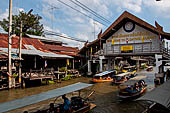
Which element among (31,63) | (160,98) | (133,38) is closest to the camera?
(160,98)

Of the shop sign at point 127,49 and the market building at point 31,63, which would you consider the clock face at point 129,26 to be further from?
the market building at point 31,63

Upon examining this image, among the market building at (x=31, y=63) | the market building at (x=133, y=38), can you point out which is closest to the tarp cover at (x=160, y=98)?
the market building at (x=133, y=38)

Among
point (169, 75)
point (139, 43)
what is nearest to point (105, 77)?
point (139, 43)

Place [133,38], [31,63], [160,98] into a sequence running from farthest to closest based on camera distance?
[31,63] < [133,38] < [160,98]

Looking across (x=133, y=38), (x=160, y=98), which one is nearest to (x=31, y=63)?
(x=133, y=38)

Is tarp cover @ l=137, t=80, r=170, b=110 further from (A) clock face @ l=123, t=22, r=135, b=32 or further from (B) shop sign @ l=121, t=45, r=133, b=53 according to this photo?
(A) clock face @ l=123, t=22, r=135, b=32

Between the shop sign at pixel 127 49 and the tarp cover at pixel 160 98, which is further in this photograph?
the shop sign at pixel 127 49

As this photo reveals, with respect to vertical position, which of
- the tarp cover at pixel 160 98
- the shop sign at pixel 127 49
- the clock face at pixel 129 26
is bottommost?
the tarp cover at pixel 160 98

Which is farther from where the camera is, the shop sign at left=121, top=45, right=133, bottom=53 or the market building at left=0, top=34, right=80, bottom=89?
the shop sign at left=121, top=45, right=133, bottom=53

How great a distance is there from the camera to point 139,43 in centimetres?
2005

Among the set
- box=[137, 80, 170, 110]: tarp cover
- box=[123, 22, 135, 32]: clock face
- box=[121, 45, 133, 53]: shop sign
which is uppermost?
box=[123, 22, 135, 32]: clock face

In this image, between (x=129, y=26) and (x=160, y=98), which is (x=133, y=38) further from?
(x=160, y=98)

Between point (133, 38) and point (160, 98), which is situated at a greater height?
point (133, 38)

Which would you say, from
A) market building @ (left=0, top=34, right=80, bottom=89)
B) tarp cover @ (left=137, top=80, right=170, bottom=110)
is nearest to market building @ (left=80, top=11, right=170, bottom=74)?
market building @ (left=0, top=34, right=80, bottom=89)
